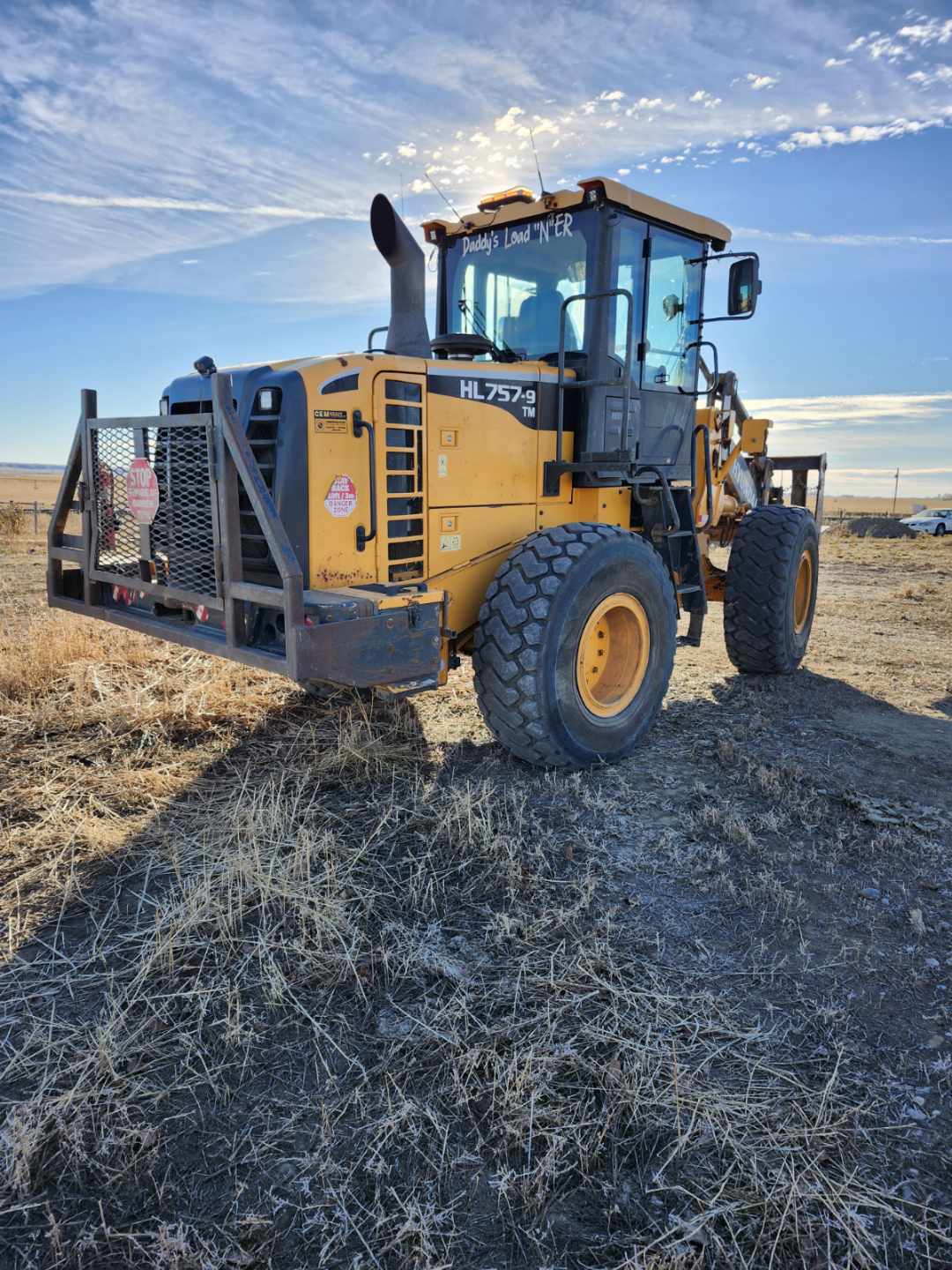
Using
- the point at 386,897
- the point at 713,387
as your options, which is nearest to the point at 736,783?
the point at 386,897

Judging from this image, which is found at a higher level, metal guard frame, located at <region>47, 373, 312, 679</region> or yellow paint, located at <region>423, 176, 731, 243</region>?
yellow paint, located at <region>423, 176, 731, 243</region>

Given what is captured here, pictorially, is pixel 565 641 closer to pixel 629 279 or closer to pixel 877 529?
pixel 629 279

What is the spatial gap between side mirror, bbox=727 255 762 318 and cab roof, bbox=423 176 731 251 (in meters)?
0.45

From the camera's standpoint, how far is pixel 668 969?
9.61 ft

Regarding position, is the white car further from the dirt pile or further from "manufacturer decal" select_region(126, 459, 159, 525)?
"manufacturer decal" select_region(126, 459, 159, 525)

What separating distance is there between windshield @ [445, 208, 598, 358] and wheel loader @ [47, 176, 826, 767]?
15mm

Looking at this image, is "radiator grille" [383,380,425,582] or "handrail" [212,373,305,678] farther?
"radiator grille" [383,380,425,582]

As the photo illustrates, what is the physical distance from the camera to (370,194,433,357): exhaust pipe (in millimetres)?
4559

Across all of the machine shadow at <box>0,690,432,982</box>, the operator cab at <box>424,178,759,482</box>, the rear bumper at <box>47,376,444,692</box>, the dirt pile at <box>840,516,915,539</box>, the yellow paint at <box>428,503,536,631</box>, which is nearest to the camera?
the machine shadow at <box>0,690,432,982</box>

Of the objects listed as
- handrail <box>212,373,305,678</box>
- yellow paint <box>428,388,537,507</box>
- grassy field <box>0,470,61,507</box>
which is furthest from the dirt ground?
grassy field <box>0,470,61,507</box>

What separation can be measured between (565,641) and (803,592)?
3.92 m

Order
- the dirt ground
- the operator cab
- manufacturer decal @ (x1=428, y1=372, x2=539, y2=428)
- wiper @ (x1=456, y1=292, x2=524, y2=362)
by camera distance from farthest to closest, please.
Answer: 1. wiper @ (x1=456, y1=292, x2=524, y2=362)
2. the operator cab
3. manufacturer decal @ (x1=428, y1=372, x2=539, y2=428)
4. the dirt ground

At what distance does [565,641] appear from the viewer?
4.41 metres

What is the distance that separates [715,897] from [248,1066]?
1.85 m
